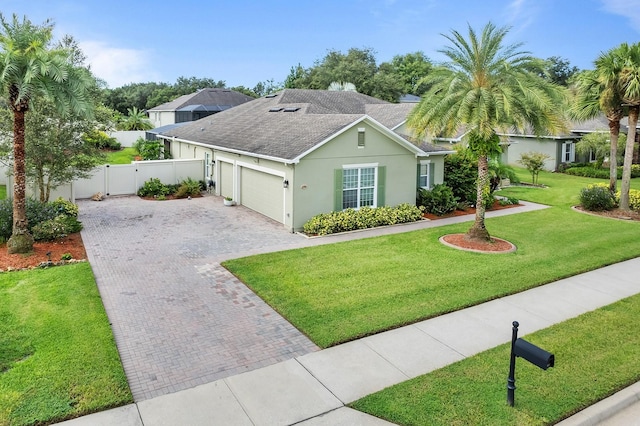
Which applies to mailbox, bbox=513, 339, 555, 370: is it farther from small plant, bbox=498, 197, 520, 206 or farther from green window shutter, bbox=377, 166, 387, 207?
small plant, bbox=498, 197, 520, 206

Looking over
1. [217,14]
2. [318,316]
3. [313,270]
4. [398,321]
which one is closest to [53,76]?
[313,270]

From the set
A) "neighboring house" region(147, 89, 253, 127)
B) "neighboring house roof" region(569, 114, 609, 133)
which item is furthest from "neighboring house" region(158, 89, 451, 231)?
"neighboring house" region(147, 89, 253, 127)

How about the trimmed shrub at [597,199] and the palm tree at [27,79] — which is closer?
the palm tree at [27,79]

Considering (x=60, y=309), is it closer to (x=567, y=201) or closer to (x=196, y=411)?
(x=196, y=411)

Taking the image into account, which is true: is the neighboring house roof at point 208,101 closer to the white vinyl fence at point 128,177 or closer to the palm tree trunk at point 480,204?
the white vinyl fence at point 128,177

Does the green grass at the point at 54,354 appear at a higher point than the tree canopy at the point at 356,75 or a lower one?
lower

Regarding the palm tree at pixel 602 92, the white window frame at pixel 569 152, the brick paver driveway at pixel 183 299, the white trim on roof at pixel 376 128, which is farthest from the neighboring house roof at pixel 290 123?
the white window frame at pixel 569 152
